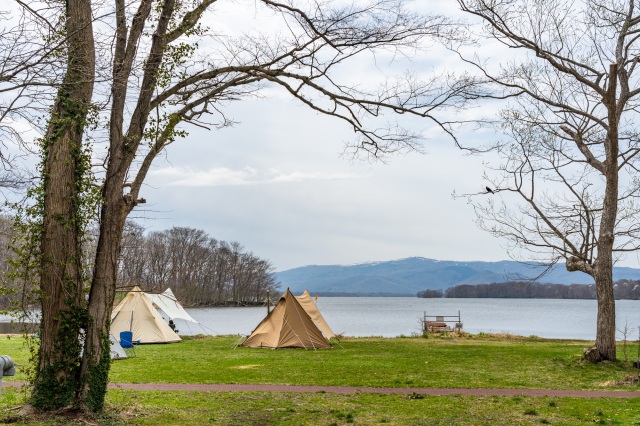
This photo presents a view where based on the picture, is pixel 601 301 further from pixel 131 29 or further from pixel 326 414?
pixel 131 29

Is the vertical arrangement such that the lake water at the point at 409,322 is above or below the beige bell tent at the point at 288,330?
below

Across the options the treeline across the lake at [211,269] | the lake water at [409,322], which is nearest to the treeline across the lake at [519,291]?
the lake water at [409,322]

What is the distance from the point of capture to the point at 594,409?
9492 millimetres

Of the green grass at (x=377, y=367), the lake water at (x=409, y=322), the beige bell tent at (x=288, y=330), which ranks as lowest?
the lake water at (x=409, y=322)

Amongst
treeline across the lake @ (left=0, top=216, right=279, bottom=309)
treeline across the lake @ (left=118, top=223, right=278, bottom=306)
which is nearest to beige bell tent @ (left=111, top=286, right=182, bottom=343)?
treeline across the lake @ (left=0, top=216, right=279, bottom=309)

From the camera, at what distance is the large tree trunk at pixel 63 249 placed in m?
8.41

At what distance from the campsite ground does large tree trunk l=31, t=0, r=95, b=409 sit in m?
0.41

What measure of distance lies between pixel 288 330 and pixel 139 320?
5848 millimetres

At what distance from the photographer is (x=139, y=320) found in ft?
76.0

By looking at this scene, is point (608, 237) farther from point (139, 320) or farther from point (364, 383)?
point (139, 320)

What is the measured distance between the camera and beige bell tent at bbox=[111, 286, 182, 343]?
74.8ft

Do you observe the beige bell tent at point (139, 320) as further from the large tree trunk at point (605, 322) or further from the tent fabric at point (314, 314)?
the large tree trunk at point (605, 322)

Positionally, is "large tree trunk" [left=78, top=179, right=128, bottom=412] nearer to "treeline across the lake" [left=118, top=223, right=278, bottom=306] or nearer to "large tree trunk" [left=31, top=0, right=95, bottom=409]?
"large tree trunk" [left=31, top=0, right=95, bottom=409]

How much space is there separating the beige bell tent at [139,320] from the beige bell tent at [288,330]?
3821mm
